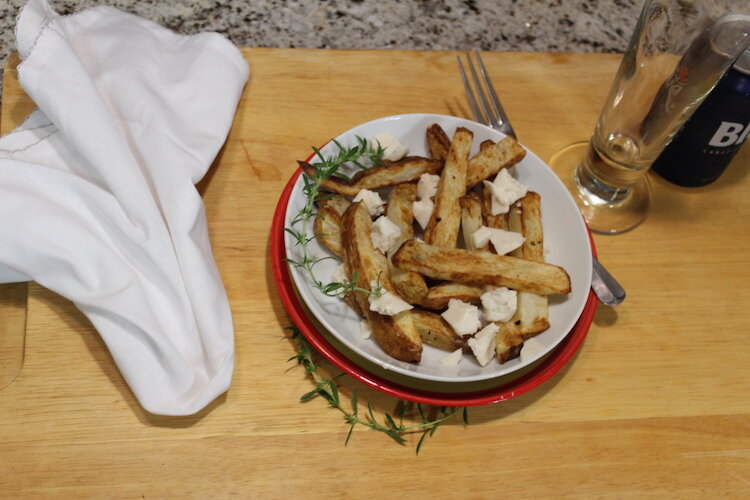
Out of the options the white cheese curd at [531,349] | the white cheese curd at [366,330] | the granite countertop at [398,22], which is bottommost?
the white cheese curd at [366,330]

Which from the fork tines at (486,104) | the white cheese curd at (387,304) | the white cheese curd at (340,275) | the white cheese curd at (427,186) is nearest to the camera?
the white cheese curd at (387,304)

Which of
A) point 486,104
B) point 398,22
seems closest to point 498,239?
point 486,104

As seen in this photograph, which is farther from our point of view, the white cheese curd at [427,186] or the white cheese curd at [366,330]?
the white cheese curd at [427,186]

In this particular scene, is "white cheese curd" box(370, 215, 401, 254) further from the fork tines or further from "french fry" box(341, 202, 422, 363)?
the fork tines

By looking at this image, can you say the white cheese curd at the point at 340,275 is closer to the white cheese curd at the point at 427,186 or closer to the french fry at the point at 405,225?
the french fry at the point at 405,225

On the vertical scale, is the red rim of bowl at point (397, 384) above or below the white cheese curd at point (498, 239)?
below

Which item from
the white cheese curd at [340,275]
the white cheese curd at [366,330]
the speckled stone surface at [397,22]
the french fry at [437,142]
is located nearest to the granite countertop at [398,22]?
the speckled stone surface at [397,22]

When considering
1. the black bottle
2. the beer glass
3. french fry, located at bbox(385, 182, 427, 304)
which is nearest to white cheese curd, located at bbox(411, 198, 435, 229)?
french fry, located at bbox(385, 182, 427, 304)

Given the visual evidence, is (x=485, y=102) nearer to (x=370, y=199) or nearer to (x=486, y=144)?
(x=486, y=144)
